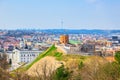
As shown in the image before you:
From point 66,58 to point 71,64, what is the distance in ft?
13.4

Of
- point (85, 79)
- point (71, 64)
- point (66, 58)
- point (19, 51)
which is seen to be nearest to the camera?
point (85, 79)

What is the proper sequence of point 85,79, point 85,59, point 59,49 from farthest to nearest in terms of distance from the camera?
1. point 59,49
2. point 85,59
3. point 85,79

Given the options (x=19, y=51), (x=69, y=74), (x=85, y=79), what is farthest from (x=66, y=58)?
(x=19, y=51)

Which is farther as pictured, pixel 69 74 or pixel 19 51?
A: pixel 19 51

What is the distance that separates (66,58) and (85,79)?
13.9 meters

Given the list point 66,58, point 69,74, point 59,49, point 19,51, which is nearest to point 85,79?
point 69,74

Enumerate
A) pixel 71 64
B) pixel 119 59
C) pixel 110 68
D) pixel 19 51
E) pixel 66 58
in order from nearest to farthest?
pixel 119 59 < pixel 110 68 < pixel 71 64 < pixel 66 58 < pixel 19 51

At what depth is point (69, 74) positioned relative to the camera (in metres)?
16.4

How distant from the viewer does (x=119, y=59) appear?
14820mm

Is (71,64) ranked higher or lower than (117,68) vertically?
lower

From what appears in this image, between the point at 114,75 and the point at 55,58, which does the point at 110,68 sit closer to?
the point at 114,75

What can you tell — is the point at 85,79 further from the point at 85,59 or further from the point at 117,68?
the point at 85,59

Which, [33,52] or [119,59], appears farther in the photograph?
[33,52]

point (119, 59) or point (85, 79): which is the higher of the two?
point (119, 59)
